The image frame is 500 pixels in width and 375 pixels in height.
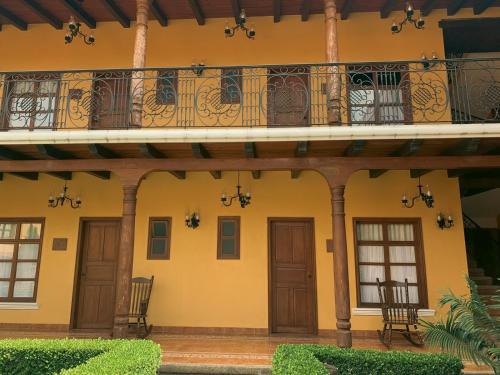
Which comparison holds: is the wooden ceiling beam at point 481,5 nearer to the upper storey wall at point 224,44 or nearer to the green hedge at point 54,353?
the upper storey wall at point 224,44


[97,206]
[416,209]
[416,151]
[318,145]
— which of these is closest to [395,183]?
[416,209]

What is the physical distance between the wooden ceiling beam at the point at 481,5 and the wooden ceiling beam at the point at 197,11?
5855 mm

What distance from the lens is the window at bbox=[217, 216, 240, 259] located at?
850 cm

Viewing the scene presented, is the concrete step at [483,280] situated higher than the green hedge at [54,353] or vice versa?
the concrete step at [483,280]

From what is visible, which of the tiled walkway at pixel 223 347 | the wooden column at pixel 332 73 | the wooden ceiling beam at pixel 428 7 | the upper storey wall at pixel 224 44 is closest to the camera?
the tiled walkway at pixel 223 347

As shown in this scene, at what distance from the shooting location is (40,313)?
334 inches

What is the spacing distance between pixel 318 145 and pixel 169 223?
3.85 meters

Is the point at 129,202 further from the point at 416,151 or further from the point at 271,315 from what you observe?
the point at 416,151

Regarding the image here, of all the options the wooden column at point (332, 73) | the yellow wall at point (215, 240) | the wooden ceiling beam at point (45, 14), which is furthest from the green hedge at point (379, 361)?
the wooden ceiling beam at point (45, 14)

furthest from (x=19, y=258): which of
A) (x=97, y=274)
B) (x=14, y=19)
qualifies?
(x=14, y=19)

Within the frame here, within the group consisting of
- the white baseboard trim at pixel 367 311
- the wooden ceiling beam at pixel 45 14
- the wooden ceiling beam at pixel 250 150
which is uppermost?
the wooden ceiling beam at pixel 45 14

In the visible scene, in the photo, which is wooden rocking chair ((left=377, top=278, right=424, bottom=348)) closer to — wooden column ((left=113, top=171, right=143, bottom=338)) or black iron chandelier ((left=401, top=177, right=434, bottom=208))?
black iron chandelier ((left=401, top=177, right=434, bottom=208))

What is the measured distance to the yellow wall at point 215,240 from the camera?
8.21m

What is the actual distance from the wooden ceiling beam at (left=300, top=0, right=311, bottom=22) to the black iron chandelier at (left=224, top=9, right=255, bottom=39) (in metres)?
1.12
